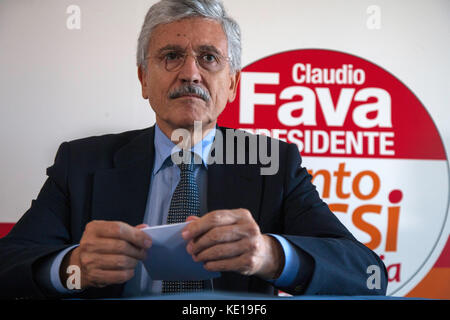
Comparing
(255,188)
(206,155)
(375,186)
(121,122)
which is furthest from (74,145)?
(375,186)

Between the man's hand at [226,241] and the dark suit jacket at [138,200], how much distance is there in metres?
0.28

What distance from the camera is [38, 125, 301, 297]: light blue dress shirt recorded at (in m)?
0.98

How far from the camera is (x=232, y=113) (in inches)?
90.1

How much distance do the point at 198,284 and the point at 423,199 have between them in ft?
5.38

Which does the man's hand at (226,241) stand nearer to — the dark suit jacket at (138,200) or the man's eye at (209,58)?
the dark suit jacket at (138,200)

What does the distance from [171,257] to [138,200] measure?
45cm

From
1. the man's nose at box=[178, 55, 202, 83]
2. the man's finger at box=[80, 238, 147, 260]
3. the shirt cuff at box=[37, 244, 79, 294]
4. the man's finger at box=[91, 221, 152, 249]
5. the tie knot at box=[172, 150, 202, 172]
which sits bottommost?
the shirt cuff at box=[37, 244, 79, 294]

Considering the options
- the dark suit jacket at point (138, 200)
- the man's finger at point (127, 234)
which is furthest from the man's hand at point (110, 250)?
the dark suit jacket at point (138, 200)

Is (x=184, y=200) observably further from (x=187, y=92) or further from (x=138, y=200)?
(x=187, y=92)

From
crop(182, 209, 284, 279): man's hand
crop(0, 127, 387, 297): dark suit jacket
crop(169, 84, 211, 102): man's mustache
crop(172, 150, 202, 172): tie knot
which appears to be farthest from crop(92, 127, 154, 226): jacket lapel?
crop(182, 209, 284, 279): man's hand

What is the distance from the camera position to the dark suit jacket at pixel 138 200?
1.22 metres

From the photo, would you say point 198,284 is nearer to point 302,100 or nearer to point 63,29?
point 302,100

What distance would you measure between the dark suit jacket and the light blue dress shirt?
34 mm

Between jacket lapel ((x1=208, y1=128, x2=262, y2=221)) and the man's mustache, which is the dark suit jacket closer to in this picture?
jacket lapel ((x1=208, y1=128, x2=262, y2=221))
